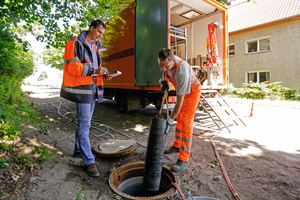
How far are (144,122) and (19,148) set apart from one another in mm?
3241

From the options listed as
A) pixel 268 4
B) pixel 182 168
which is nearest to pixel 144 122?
pixel 182 168

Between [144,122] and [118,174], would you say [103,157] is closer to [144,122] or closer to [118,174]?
[118,174]

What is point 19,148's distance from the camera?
8.82 feet

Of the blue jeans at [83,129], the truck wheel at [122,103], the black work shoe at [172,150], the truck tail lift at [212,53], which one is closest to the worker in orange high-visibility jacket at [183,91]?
the black work shoe at [172,150]

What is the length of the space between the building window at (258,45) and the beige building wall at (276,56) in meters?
0.27

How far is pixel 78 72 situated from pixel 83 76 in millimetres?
110

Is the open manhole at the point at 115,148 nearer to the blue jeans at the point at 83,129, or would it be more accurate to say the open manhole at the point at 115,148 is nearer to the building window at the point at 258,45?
the blue jeans at the point at 83,129

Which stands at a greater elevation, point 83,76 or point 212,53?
point 212,53

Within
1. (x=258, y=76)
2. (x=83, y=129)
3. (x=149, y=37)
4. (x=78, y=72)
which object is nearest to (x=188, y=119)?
(x=83, y=129)

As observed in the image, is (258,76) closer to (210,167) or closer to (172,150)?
(172,150)

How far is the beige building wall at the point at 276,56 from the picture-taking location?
1056 centimetres

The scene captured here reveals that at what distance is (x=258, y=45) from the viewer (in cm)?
1227

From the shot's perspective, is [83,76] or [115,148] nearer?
[83,76]

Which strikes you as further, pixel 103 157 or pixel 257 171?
pixel 103 157
